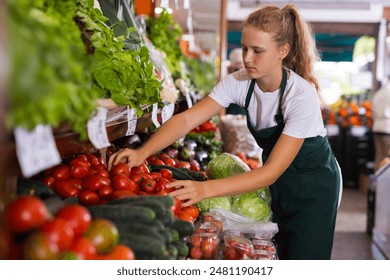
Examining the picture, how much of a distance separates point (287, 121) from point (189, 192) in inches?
24.6

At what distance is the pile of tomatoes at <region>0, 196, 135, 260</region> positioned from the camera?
1293mm

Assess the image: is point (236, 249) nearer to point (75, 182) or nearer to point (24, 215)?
point (75, 182)

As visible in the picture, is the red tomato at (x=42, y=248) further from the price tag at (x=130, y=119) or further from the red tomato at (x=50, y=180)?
the price tag at (x=130, y=119)

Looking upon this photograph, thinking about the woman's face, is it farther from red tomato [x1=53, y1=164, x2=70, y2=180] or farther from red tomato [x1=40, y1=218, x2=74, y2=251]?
red tomato [x1=40, y1=218, x2=74, y2=251]

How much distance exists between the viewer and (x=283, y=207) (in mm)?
2826

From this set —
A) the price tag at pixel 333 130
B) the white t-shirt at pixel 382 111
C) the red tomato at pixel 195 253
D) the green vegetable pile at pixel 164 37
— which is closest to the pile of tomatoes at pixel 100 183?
the red tomato at pixel 195 253

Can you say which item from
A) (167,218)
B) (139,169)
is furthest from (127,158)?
(167,218)

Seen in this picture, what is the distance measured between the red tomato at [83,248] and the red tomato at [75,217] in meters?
0.03

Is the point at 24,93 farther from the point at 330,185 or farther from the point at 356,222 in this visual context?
the point at 356,222

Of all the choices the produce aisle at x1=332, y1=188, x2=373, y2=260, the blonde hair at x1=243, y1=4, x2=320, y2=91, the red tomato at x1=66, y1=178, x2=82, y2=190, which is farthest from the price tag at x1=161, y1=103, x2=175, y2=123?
the produce aisle at x1=332, y1=188, x2=373, y2=260

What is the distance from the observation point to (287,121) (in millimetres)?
2422

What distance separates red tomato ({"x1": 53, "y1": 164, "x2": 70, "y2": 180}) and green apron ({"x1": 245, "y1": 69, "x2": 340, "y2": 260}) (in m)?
1.02
